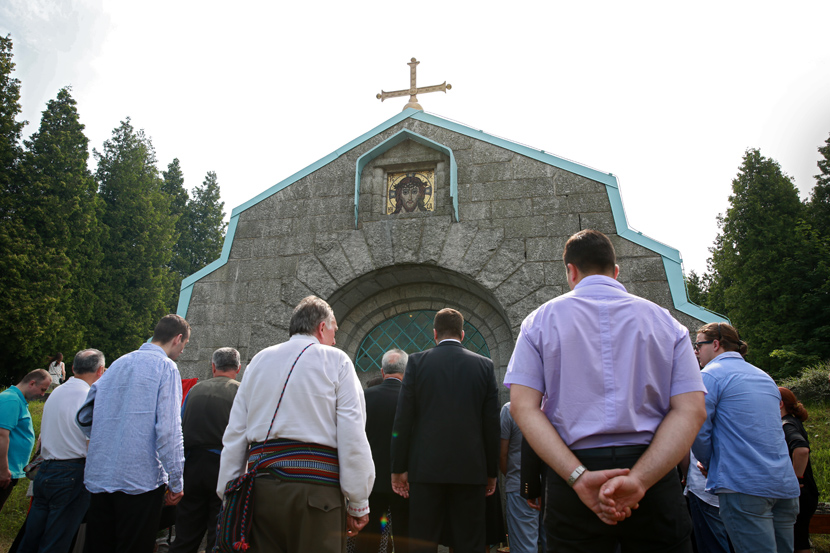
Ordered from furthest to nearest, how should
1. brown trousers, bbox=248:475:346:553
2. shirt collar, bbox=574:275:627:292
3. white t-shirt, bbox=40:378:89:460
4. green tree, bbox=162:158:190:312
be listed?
green tree, bbox=162:158:190:312 < white t-shirt, bbox=40:378:89:460 < brown trousers, bbox=248:475:346:553 < shirt collar, bbox=574:275:627:292

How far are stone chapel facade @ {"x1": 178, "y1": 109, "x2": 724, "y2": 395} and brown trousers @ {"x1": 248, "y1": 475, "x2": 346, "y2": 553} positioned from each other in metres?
4.09

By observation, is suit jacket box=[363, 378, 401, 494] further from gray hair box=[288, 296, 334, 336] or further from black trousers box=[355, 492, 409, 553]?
gray hair box=[288, 296, 334, 336]

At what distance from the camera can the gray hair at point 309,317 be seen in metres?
3.01

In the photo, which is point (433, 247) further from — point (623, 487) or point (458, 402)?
point (623, 487)

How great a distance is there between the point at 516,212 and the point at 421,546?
14.5 feet

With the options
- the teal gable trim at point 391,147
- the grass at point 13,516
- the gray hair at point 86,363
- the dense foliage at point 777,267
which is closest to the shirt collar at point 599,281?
the gray hair at point 86,363

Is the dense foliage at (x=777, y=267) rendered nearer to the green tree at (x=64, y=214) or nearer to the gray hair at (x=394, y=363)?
the gray hair at (x=394, y=363)

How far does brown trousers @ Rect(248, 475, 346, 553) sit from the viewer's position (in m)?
2.49

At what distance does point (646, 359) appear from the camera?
197cm

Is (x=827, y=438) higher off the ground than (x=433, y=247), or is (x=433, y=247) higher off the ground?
(x=433, y=247)

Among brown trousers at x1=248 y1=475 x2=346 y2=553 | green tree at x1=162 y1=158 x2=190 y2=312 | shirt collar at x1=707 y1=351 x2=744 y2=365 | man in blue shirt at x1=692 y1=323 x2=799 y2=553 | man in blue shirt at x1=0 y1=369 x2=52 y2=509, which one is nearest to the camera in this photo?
brown trousers at x1=248 y1=475 x2=346 y2=553

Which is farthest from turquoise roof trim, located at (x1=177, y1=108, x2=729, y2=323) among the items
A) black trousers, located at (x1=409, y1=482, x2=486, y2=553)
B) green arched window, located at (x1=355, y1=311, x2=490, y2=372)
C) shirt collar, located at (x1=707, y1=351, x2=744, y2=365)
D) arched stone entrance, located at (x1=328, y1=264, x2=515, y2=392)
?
black trousers, located at (x1=409, y1=482, x2=486, y2=553)

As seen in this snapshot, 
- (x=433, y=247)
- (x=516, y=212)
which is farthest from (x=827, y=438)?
(x=433, y=247)

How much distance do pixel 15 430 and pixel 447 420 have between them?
4.31m
